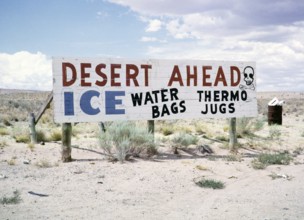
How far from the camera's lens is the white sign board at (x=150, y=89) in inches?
433

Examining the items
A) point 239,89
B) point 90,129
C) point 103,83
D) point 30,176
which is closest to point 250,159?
point 239,89

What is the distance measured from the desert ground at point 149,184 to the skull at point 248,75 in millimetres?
2033

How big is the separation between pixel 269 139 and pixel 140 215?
977 cm

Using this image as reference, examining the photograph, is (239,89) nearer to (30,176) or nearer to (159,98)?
(159,98)

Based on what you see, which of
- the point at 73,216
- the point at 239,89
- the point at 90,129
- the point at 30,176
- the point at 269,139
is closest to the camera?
the point at 73,216

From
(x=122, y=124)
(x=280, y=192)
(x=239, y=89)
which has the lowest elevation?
(x=280, y=192)

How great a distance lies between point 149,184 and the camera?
880 cm

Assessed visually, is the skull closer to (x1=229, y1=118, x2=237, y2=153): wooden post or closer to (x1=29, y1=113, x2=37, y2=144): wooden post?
(x1=229, y1=118, x2=237, y2=153): wooden post

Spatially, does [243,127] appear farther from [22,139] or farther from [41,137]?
[22,139]

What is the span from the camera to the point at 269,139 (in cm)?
1547

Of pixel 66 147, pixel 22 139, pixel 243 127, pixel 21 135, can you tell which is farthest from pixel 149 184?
pixel 243 127

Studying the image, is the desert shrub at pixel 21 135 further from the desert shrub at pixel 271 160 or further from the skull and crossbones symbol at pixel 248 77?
the desert shrub at pixel 271 160

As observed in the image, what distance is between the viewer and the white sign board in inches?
433

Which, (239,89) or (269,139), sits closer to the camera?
(239,89)
